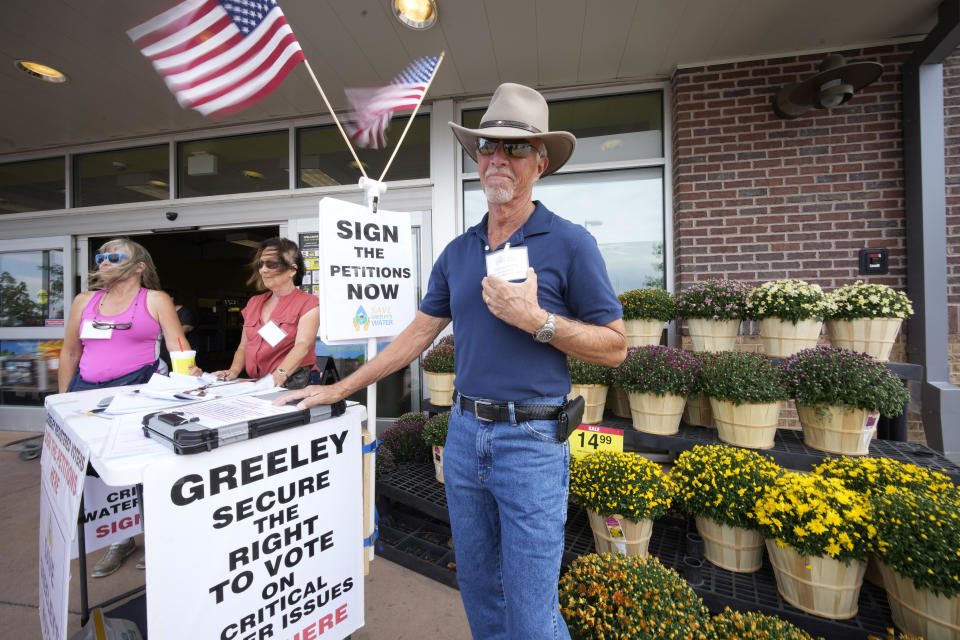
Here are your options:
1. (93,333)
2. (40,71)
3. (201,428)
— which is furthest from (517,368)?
(40,71)

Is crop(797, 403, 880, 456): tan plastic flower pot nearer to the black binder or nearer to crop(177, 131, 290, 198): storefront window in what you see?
the black binder

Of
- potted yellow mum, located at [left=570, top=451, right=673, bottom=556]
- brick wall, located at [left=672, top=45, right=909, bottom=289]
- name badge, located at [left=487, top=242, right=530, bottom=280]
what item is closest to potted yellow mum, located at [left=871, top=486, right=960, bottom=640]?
potted yellow mum, located at [left=570, top=451, right=673, bottom=556]

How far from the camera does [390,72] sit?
156 inches

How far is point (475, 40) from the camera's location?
3.47m

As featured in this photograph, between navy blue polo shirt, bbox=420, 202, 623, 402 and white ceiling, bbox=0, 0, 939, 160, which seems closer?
navy blue polo shirt, bbox=420, 202, 623, 402

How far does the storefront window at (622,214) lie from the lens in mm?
4078

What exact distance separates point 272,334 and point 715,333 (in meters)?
2.95

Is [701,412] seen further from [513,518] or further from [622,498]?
[513,518]

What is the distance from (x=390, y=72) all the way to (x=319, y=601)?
13.8ft

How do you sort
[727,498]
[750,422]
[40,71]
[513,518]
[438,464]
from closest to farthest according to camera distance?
[513,518], [727,498], [750,422], [438,464], [40,71]

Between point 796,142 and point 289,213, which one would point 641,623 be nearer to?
point 796,142

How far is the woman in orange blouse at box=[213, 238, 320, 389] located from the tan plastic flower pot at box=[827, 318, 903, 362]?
3.39 metres

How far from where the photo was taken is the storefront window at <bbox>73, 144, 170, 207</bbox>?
5.14 metres

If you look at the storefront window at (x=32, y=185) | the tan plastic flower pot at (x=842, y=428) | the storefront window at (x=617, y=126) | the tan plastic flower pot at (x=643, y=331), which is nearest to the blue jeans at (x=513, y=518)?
the tan plastic flower pot at (x=842, y=428)
